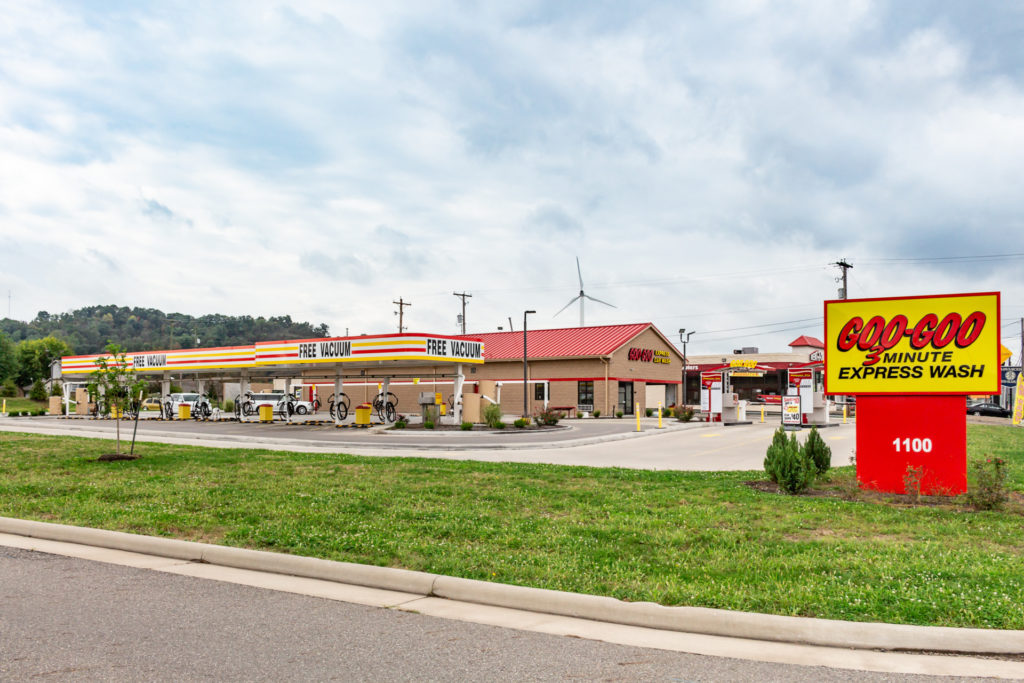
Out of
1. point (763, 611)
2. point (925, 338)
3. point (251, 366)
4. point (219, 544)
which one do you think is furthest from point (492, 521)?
point (251, 366)

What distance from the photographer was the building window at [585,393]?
51.2 metres

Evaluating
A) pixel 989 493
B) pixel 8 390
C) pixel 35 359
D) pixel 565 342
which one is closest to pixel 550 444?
pixel 989 493

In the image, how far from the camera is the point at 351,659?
211 inches

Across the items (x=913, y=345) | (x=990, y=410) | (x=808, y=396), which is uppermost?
(x=913, y=345)

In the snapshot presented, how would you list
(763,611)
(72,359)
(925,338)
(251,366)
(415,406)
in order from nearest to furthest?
(763,611)
(925,338)
(251,366)
(72,359)
(415,406)

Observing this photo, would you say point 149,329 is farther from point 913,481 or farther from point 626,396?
point 913,481

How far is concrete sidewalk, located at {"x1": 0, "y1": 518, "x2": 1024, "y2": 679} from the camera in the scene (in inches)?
215

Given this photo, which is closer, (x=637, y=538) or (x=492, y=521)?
(x=637, y=538)

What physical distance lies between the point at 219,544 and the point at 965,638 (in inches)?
288

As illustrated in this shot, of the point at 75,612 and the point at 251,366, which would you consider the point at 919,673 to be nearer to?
the point at 75,612

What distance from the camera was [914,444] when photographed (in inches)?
498

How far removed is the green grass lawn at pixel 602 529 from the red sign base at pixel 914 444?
77 cm

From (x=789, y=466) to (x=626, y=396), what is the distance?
135 feet

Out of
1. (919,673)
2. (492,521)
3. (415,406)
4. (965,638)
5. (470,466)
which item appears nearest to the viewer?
(919,673)
